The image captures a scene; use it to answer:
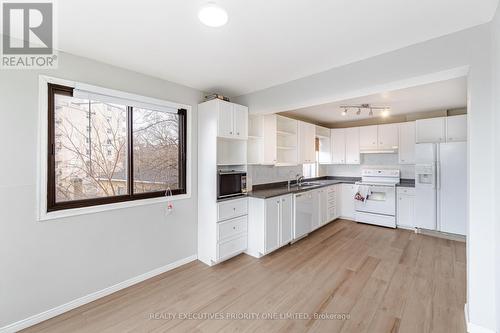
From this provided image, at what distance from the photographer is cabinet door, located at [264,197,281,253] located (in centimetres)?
323

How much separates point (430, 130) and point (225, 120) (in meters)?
3.95

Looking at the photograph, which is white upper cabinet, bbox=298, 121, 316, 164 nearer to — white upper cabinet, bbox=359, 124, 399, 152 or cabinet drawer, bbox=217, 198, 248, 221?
white upper cabinet, bbox=359, 124, 399, 152

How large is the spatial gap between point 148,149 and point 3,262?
158cm

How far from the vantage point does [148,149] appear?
2.79 meters

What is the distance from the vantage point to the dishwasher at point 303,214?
3.73 metres

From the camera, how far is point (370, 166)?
5.36 m

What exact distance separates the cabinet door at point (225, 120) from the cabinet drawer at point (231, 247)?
1.50m

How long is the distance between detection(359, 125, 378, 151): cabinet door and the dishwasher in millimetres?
2108

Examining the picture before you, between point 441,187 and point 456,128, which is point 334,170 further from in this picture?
point 456,128

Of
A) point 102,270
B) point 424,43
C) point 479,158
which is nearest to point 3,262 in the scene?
point 102,270

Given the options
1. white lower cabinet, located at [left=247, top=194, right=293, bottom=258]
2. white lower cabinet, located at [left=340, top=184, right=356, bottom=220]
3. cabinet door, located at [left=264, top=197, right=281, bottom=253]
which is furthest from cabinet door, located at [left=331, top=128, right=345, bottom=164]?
cabinet door, located at [left=264, top=197, right=281, bottom=253]

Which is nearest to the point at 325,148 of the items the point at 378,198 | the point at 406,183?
the point at 378,198

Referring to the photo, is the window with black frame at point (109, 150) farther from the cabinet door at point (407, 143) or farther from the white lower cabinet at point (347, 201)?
the cabinet door at point (407, 143)

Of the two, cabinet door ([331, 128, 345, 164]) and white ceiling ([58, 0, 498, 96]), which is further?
cabinet door ([331, 128, 345, 164])
